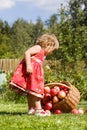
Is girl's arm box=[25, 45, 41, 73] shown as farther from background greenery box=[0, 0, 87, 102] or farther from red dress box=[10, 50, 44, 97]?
background greenery box=[0, 0, 87, 102]

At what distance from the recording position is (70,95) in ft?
25.9

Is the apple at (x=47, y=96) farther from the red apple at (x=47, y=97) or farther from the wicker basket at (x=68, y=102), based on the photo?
the wicker basket at (x=68, y=102)

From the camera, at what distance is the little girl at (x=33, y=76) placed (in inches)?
282

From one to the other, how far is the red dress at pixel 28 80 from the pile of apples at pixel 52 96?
26.7 inches

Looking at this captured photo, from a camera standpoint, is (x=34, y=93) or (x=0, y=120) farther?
(x=34, y=93)

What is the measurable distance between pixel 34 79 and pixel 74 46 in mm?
16233

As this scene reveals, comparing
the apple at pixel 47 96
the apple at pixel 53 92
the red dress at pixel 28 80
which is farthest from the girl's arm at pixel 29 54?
the apple at pixel 47 96

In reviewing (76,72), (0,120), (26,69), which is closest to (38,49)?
(26,69)

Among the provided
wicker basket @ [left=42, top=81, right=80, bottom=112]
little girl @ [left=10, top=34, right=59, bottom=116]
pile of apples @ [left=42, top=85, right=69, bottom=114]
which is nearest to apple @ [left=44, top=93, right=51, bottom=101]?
pile of apples @ [left=42, top=85, right=69, bottom=114]

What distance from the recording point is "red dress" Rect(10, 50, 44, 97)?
7148 mm

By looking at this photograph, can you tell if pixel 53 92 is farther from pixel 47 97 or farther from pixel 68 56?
pixel 68 56

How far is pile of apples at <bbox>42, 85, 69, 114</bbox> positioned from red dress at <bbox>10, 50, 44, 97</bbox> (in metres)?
0.68

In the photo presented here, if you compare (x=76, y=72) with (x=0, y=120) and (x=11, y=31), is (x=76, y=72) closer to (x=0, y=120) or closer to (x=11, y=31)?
(x=0, y=120)

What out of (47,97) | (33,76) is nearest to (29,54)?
(33,76)
